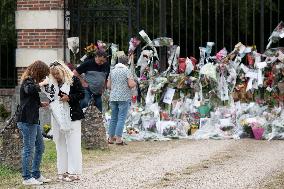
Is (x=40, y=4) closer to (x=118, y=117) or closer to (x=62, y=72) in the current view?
(x=118, y=117)

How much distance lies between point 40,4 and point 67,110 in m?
6.64

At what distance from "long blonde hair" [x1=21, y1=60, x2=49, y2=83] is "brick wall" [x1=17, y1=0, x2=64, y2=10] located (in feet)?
21.8

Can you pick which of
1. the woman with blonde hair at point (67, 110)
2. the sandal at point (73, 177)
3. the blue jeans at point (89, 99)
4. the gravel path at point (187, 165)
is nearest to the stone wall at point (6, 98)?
the blue jeans at point (89, 99)

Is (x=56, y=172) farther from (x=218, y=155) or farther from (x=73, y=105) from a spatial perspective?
(x=218, y=155)

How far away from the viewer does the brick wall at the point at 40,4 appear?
53.4 feet

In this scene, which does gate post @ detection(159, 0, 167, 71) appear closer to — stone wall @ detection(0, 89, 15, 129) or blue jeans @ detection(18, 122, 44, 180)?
stone wall @ detection(0, 89, 15, 129)

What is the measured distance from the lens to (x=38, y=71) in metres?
9.77

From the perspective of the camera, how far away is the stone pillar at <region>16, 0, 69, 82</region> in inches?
640

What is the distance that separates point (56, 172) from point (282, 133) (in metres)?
5.45

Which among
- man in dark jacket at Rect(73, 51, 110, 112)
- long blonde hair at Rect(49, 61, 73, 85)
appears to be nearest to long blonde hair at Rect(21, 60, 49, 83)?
long blonde hair at Rect(49, 61, 73, 85)

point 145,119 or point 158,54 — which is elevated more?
point 158,54

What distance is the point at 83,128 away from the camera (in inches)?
521

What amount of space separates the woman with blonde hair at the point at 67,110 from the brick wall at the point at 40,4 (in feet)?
21.0

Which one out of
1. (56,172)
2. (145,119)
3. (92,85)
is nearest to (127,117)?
(145,119)
